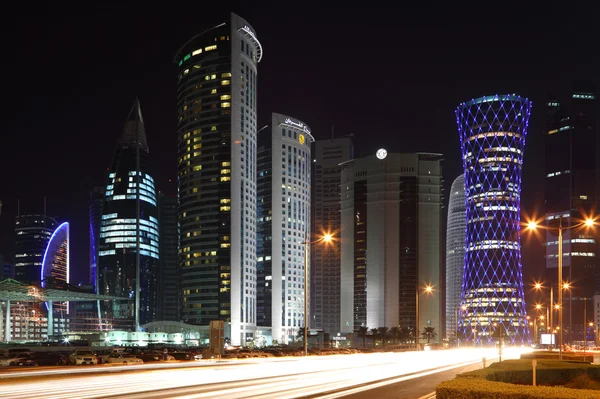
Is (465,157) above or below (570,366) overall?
above

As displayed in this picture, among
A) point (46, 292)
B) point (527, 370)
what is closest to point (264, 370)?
point (527, 370)

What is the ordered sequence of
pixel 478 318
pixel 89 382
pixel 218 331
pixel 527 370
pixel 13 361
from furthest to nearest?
pixel 478 318, pixel 13 361, pixel 218 331, pixel 527 370, pixel 89 382

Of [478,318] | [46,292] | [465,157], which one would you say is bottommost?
[478,318]

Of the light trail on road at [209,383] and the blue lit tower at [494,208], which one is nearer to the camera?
the light trail on road at [209,383]

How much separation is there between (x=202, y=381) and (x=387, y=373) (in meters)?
13.1

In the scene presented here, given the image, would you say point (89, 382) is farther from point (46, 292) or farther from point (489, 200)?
point (489, 200)

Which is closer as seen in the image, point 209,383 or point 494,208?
point 209,383

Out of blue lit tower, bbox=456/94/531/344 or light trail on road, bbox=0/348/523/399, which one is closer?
light trail on road, bbox=0/348/523/399

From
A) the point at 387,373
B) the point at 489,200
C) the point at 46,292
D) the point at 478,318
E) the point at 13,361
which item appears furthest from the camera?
the point at 478,318

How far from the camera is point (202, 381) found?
3002 cm

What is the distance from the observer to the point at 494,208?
600 feet

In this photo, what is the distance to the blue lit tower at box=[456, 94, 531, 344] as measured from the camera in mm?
183125

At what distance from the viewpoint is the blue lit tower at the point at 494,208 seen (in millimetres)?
183125

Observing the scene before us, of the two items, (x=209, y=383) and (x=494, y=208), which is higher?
(x=494, y=208)
